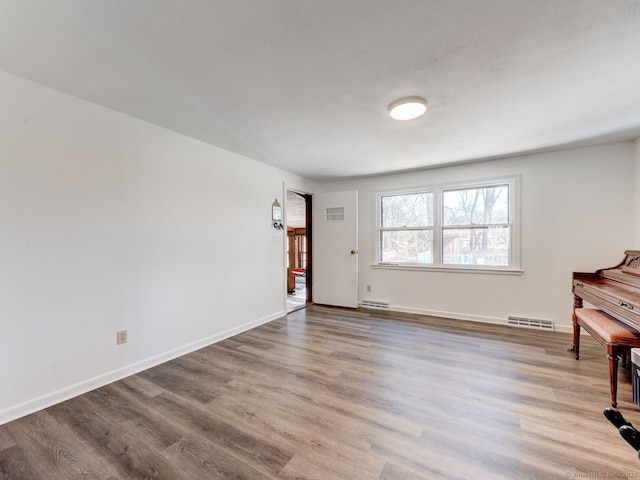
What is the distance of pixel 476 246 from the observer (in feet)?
12.6

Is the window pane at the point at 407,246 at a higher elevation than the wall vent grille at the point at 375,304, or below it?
higher

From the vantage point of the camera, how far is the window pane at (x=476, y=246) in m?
3.67

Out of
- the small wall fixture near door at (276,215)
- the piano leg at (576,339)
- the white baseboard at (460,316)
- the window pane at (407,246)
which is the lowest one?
the white baseboard at (460,316)

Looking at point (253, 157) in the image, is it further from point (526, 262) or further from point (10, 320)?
point (526, 262)

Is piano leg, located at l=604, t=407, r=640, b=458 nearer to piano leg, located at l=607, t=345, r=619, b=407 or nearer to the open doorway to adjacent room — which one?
piano leg, located at l=607, t=345, r=619, b=407

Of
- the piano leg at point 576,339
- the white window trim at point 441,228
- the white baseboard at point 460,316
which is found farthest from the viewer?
the white window trim at point 441,228

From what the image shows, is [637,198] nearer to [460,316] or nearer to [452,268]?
Result: [452,268]

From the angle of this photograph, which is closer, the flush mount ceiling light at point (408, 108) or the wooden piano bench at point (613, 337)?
the wooden piano bench at point (613, 337)

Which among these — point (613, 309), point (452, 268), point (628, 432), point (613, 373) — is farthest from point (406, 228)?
point (628, 432)

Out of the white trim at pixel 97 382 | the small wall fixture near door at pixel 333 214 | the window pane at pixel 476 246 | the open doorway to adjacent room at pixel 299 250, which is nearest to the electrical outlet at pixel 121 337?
the white trim at pixel 97 382

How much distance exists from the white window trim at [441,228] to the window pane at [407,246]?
8 centimetres

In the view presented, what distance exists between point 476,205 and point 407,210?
0.96 metres

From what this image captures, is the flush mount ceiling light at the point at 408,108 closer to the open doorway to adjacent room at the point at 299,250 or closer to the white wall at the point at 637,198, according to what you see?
the open doorway to adjacent room at the point at 299,250

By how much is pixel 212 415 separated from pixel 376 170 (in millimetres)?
3617
